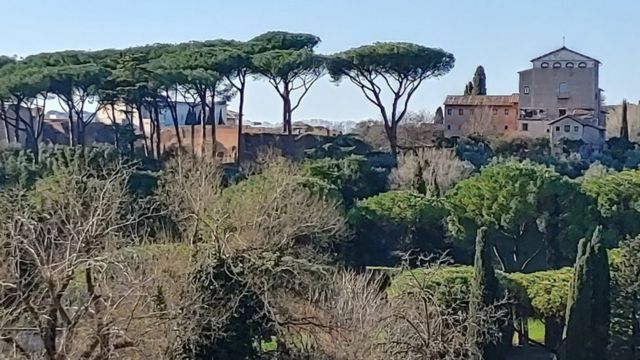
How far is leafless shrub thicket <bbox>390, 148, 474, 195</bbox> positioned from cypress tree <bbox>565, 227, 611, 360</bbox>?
8821 millimetres

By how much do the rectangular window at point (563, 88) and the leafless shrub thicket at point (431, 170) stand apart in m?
12.0

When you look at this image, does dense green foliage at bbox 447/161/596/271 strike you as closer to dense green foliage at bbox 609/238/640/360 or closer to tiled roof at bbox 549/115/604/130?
dense green foliage at bbox 609/238/640/360

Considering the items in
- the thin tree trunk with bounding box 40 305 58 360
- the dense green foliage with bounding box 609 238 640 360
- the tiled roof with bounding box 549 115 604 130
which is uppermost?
the tiled roof with bounding box 549 115 604 130

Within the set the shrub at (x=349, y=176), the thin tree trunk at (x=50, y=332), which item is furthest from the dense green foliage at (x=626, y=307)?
the thin tree trunk at (x=50, y=332)

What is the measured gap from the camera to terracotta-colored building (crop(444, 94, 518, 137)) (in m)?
37.5

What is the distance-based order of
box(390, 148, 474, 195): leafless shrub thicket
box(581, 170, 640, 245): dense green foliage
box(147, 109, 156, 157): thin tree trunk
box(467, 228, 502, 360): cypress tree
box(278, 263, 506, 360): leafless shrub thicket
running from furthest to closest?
box(147, 109, 156, 157): thin tree trunk, box(390, 148, 474, 195): leafless shrub thicket, box(581, 170, 640, 245): dense green foliage, box(467, 228, 502, 360): cypress tree, box(278, 263, 506, 360): leafless shrub thicket

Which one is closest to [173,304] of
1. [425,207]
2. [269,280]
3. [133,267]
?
[133,267]

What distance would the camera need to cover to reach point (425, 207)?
20766mm

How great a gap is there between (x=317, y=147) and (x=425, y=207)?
8805 mm

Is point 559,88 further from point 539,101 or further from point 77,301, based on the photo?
point 77,301

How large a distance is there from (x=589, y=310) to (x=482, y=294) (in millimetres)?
1702

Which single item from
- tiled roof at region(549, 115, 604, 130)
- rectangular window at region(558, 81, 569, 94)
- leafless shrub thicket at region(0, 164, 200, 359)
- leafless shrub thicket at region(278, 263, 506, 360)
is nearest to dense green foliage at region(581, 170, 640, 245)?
leafless shrub thicket at region(278, 263, 506, 360)

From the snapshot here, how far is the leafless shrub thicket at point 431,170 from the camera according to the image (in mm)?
24719

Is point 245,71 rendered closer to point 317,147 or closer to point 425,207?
point 317,147
